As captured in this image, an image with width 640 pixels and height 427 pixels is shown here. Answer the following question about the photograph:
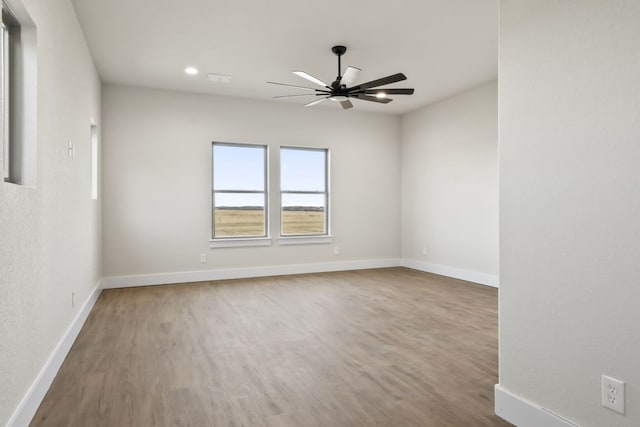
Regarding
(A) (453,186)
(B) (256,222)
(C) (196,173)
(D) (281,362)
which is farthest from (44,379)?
(A) (453,186)

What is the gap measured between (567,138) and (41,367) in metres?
2.94

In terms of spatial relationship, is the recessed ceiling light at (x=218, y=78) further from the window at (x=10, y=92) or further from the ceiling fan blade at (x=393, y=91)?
the window at (x=10, y=92)

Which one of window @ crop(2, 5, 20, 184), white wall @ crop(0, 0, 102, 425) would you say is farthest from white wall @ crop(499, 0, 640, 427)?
window @ crop(2, 5, 20, 184)

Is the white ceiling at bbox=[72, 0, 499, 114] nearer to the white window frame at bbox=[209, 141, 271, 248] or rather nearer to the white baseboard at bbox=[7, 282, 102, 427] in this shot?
the white window frame at bbox=[209, 141, 271, 248]

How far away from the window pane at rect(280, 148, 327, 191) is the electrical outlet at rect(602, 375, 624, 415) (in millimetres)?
5290

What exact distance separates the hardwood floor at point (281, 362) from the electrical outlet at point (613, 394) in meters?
0.56

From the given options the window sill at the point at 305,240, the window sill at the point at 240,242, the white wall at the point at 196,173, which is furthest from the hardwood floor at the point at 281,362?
the window sill at the point at 305,240

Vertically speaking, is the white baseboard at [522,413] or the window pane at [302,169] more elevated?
the window pane at [302,169]

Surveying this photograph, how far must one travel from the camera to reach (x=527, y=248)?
1.87 m

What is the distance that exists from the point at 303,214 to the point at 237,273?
1.47 m

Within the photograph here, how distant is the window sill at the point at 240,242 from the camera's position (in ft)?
19.4

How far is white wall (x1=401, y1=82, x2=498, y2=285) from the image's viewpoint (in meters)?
5.46

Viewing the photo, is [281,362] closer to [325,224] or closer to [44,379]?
[44,379]

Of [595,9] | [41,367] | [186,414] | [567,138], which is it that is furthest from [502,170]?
[41,367]
